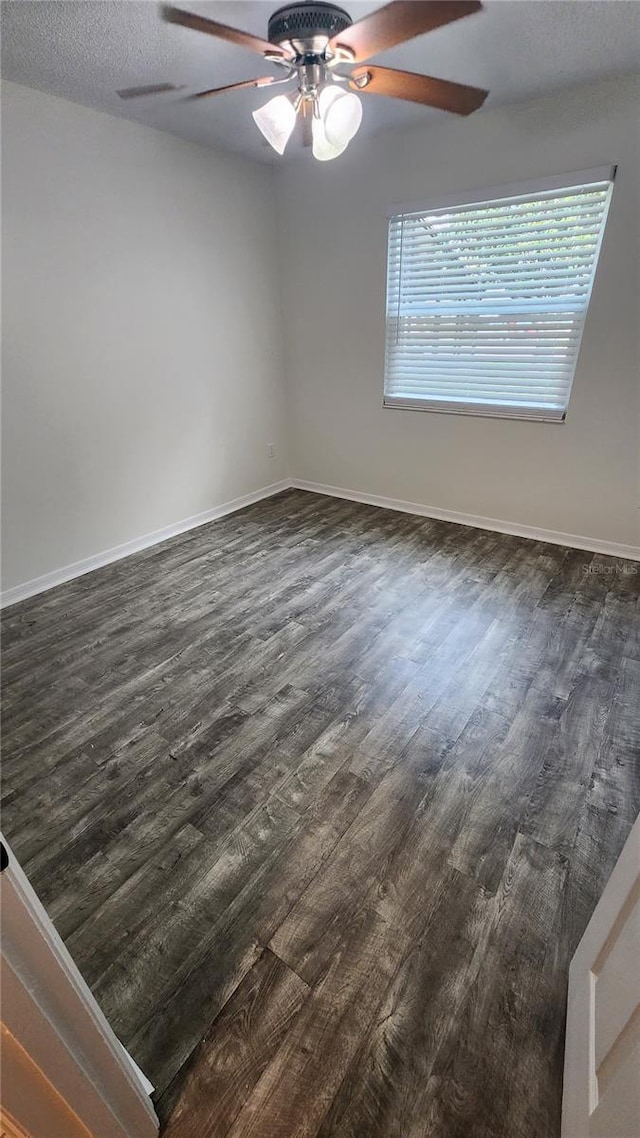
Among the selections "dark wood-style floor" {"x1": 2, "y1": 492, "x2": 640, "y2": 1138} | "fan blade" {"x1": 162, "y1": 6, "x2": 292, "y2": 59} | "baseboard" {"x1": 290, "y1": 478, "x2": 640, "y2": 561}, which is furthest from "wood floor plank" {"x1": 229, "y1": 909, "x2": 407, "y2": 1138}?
"baseboard" {"x1": 290, "y1": 478, "x2": 640, "y2": 561}

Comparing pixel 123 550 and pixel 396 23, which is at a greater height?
pixel 396 23

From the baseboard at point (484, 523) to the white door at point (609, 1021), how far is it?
2.56 m

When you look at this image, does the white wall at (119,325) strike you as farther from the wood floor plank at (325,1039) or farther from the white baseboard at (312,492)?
the wood floor plank at (325,1039)

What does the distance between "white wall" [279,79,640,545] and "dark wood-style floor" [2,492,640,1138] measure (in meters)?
0.70

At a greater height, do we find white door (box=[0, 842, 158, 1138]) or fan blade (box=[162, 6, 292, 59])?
fan blade (box=[162, 6, 292, 59])

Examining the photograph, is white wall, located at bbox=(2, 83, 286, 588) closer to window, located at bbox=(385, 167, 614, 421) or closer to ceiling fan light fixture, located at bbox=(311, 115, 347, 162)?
window, located at bbox=(385, 167, 614, 421)

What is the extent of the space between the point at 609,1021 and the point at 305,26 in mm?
2740

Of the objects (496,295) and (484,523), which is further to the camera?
(484,523)

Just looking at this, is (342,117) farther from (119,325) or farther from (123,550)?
(123,550)

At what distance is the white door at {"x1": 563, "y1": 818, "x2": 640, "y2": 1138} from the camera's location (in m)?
0.71

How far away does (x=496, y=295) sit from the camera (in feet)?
9.71

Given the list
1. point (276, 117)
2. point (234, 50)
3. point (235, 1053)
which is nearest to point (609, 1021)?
point (235, 1053)

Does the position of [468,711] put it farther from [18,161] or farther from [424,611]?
[18,161]

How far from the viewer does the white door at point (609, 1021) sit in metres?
0.71
